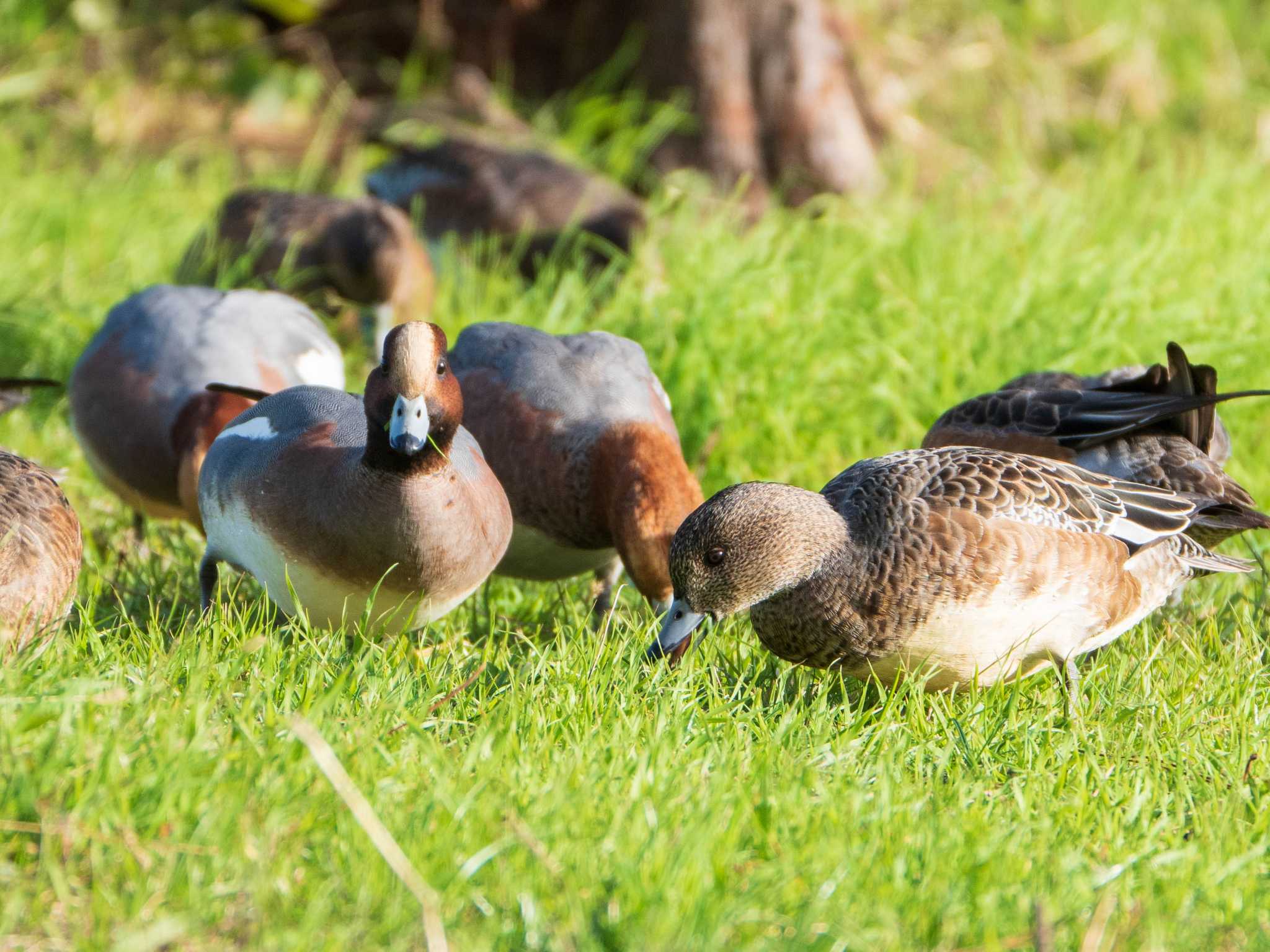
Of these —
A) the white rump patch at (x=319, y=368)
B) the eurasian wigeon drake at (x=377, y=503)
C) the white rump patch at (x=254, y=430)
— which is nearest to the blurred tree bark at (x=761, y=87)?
the white rump patch at (x=319, y=368)

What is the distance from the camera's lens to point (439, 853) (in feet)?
7.85

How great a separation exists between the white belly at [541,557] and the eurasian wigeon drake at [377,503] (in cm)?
56

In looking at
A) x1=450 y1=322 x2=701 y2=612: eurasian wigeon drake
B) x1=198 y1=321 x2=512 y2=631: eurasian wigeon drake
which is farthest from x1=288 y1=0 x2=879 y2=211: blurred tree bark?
x1=198 y1=321 x2=512 y2=631: eurasian wigeon drake

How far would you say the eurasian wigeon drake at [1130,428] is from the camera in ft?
13.5

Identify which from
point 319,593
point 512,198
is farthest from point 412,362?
point 512,198

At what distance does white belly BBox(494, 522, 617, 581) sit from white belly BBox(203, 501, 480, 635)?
66cm

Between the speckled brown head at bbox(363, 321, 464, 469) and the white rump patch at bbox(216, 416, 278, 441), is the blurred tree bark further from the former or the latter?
the speckled brown head at bbox(363, 321, 464, 469)

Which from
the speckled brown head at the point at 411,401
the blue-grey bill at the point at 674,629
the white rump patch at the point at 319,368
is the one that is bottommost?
the blue-grey bill at the point at 674,629

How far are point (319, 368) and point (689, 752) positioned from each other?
8.20ft

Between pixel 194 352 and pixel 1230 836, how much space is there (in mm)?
3436

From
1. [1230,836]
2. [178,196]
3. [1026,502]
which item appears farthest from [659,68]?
[1230,836]

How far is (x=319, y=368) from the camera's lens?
4961 millimetres

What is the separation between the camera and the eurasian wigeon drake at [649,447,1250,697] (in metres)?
3.34

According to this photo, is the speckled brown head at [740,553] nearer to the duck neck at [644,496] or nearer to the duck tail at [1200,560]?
the duck neck at [644,496]
